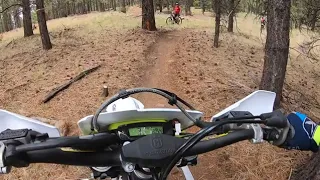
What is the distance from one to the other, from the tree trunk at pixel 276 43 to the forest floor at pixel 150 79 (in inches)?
57.0

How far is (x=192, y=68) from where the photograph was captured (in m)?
11.5

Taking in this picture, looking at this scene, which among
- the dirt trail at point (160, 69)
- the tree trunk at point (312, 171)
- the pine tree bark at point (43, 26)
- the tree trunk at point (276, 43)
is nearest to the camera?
the tree trunk at point (312, 171)

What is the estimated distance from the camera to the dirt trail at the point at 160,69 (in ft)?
29.0

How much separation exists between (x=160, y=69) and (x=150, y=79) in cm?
100

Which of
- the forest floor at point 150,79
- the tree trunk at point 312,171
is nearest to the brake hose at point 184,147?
the tree trunk at point 312,171

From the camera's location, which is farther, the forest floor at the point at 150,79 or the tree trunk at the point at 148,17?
the tree trunk at the point at 148,17

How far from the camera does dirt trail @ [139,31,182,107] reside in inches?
Answer: 348

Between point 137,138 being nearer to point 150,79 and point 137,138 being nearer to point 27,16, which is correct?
point 150,79

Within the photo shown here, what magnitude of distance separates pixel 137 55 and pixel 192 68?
2.17m

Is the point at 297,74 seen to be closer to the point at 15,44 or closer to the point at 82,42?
the point at 82,42

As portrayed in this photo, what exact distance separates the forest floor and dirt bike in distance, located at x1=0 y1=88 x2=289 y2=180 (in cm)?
350

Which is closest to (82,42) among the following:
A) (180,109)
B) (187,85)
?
(187,85)

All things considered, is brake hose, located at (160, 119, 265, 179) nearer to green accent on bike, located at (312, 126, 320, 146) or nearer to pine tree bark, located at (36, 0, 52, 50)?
green accent on bike, located at (312, 126, 320, 146)

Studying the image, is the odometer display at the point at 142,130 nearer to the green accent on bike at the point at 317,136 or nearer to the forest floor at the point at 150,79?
the green accent on bike at the point at 317,136
